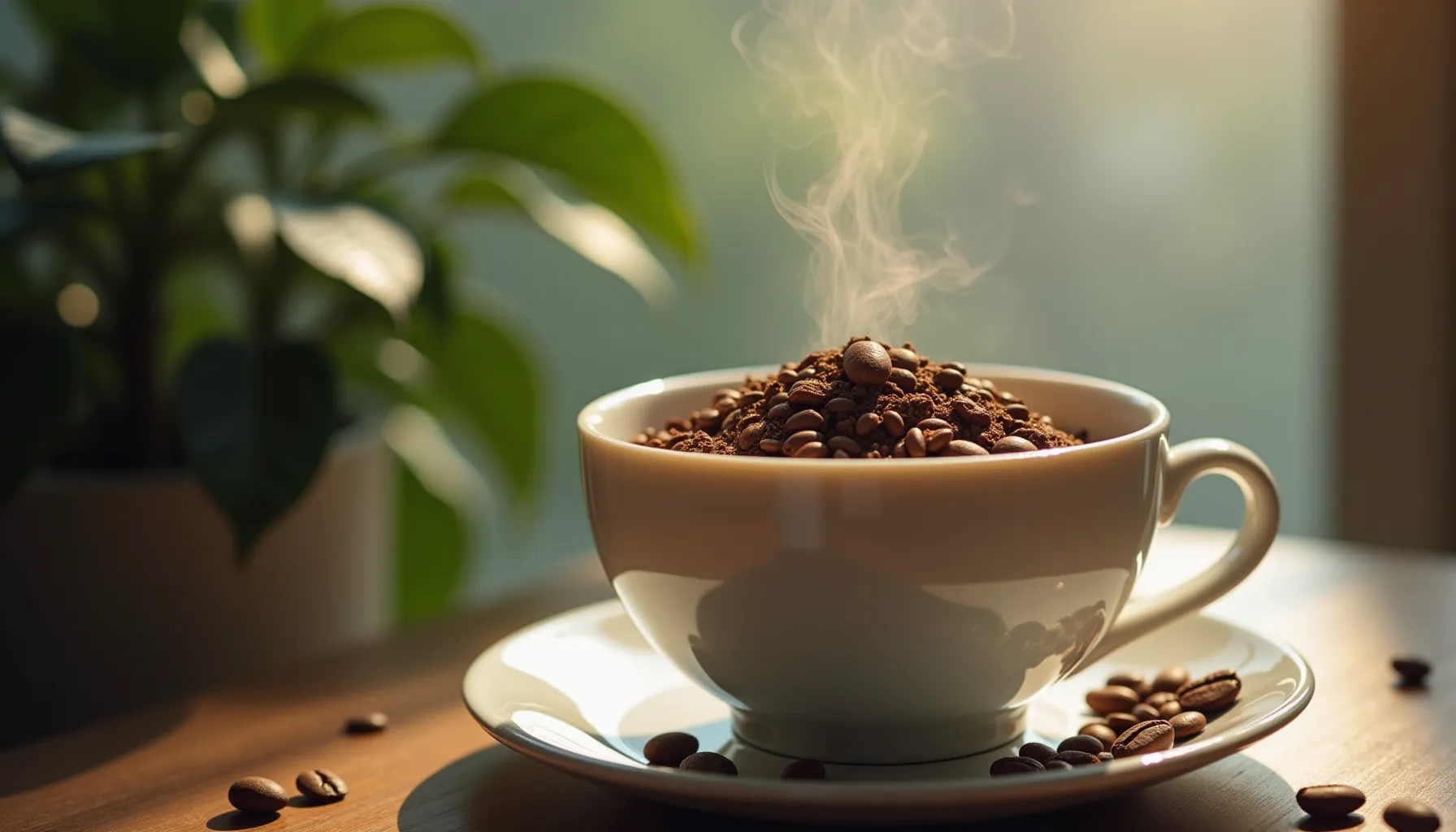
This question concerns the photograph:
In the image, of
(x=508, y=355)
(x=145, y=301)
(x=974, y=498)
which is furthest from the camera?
(x=508, y=355)

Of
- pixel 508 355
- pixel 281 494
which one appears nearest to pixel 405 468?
pixel 508 355

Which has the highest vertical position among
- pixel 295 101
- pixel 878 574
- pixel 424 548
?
pixel 295 101

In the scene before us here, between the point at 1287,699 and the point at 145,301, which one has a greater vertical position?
the point at 145,301

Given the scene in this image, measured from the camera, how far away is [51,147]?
2.98 ft

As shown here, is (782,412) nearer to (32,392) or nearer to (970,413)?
(970,413)

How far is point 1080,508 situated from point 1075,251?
152 cm

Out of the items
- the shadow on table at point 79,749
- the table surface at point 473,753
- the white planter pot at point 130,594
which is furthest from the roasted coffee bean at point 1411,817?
the white planter pot at point 130,594

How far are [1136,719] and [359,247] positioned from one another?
61 centimetres

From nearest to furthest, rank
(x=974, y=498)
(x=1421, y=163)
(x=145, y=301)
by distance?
(x=974, y=498), (x=145, y=301), (x=1421, y=163)

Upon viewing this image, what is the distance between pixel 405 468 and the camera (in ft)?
4.56

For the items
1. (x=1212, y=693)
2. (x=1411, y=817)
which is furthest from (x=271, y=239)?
(x=1411, y=817)

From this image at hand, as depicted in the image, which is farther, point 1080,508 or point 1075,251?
point 1075,251

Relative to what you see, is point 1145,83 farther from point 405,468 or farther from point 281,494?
point 281,494

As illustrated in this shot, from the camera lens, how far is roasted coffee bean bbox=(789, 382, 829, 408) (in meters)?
0.66
